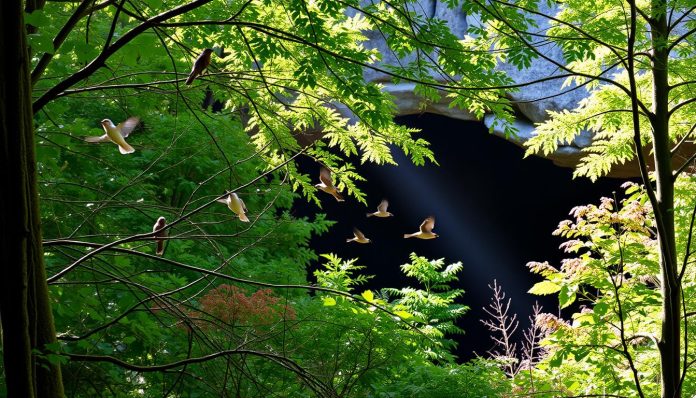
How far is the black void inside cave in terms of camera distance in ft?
42.9

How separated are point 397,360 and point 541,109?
627 centimetres

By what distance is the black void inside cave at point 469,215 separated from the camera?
13070mm

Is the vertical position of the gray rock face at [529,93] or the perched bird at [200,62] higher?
the gray rock face at [529,93]

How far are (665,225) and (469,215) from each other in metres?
11.1

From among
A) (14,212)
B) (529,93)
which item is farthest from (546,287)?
(529,93)

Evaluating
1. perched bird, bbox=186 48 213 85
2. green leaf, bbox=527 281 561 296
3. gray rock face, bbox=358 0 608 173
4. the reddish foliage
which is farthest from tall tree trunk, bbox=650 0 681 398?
gray rock face, bbox=358 0 608 173

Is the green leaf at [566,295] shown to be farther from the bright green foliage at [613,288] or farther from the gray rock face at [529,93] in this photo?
the gray rock face at [529,93]

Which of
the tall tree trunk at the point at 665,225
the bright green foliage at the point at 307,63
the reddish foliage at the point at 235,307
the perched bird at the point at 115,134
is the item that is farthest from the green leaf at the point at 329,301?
the perched bird at the point at 115,134

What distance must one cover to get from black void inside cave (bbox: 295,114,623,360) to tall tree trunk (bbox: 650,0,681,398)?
940cm

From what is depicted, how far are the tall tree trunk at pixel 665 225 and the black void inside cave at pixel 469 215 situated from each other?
9.40 m

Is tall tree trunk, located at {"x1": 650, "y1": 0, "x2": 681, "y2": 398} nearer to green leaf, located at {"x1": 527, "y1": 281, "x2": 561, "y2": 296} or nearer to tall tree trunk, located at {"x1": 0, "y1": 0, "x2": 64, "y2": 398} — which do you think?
green leaf, located at {"x1": 527, "y1": 281, "x2": 561, "y2": 296}

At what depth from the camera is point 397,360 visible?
4.30 m

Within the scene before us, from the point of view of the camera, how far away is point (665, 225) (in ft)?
10.3

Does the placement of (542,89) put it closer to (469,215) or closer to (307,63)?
(469,215)
